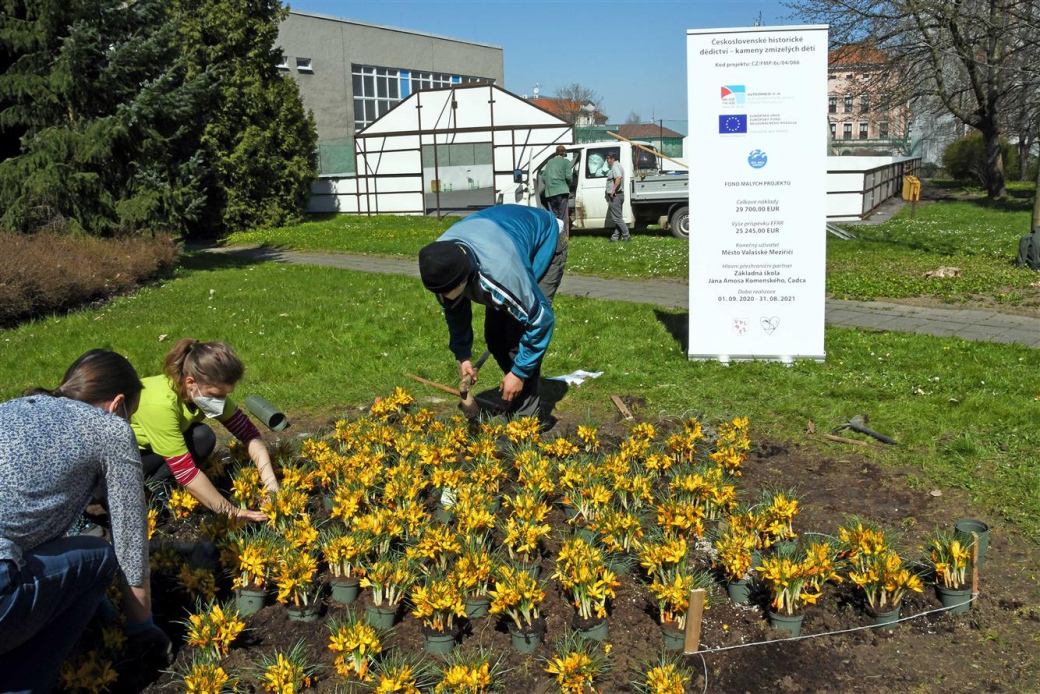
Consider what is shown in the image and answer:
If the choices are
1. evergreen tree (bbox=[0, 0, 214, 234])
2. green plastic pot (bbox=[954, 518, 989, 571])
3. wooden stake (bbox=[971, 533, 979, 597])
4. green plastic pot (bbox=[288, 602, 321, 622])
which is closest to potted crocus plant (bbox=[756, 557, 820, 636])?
wooden stake (bbox=[971, 533, 979, 597])

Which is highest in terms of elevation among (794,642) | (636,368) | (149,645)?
(636,368)

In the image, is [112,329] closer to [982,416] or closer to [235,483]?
[235,483]

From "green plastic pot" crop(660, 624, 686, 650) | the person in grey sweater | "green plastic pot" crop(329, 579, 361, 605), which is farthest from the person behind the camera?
"green plastic pot" crop(329, 579, 361, 605)

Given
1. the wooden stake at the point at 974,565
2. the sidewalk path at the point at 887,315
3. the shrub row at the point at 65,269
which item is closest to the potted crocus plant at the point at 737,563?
the wooden stake at the point at 974,565

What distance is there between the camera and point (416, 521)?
13.2ft

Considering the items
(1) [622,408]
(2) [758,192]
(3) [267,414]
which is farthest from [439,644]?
(2) [758,192]

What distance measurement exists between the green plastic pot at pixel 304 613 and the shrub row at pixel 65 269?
793cm

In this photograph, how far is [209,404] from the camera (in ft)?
13.8

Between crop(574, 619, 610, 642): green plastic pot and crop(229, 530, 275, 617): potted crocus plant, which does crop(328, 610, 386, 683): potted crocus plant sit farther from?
crop(574, 619, 610, 642): green plastic pot

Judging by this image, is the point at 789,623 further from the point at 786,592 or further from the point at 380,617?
the point at 380,617

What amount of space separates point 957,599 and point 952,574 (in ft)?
0.33

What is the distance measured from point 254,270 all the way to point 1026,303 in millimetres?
11248

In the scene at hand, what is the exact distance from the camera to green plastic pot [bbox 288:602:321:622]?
11.6ft

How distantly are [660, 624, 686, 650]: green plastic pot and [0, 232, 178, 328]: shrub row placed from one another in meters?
9.10
